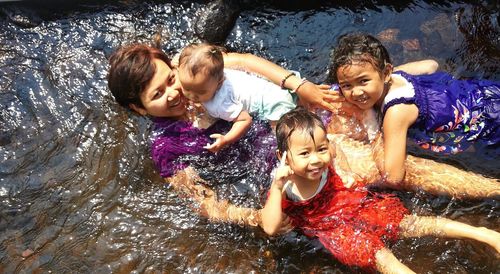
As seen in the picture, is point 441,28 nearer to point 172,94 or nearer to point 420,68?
point 420,68

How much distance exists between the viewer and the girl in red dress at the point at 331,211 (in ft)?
10.6

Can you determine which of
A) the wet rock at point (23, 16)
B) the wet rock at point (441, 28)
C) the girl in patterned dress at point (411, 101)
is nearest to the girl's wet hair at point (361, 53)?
the girl in patterned dress at point (411, 101)

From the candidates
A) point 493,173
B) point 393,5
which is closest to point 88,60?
point 393,5

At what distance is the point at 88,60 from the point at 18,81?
67cm

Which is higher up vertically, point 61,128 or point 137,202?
point 61,128

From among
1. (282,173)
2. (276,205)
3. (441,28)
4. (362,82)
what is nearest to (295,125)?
(282,173)

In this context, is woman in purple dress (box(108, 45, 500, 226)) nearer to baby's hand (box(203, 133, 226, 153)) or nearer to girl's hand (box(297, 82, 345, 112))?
girl's hand (box(297, 82, 345, 112))

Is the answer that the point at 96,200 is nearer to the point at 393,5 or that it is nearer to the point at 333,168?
the point at 333,168

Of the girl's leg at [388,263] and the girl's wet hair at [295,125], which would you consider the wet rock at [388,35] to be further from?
the girl's leg at [388,263]

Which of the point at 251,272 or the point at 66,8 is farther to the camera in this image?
the point at 66,8

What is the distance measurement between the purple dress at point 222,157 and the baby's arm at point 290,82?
13.7 inches

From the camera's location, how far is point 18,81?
502 centimetres

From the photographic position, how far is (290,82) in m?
4.02

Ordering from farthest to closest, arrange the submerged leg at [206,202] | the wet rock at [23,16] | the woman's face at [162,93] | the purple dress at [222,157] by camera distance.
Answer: the wet rock at [23,16] → the purple dress at [222,157] → the submerged leg at [206,202] → the woman's face at [162,93]
